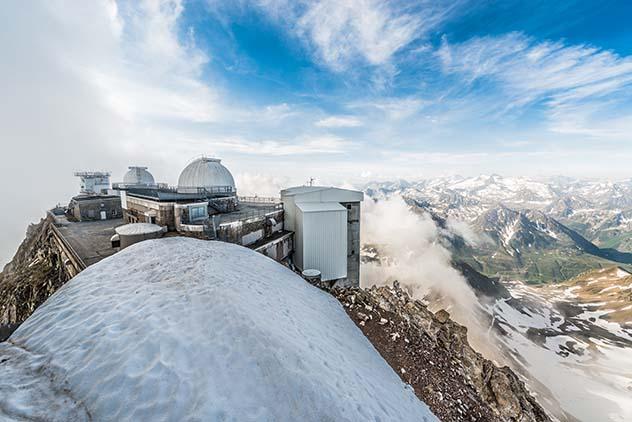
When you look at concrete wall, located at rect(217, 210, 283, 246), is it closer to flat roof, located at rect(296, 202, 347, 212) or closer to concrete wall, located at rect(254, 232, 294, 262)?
concrete wall, located at rect(254, 232, 294, 262)

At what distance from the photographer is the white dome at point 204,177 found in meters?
26.6

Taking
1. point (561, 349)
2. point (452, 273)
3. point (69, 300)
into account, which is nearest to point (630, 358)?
point (561, 349)

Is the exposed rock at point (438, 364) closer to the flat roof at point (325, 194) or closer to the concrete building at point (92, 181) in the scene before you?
the flat roof at point (325, 194)

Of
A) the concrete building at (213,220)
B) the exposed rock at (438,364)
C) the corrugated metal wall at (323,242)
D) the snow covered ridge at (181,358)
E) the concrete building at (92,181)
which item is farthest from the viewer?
the concrete building at (92,181)

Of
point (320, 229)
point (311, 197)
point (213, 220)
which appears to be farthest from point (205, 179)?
point (320, 229)

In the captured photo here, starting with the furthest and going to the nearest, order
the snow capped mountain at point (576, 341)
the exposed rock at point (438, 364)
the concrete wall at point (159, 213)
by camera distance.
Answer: the snow capped mountain at point (576, 341) → the concrete wall at point (159, 213) → the exposed rock at point (438, 364)

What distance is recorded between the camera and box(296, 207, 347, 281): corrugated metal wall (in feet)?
55.0

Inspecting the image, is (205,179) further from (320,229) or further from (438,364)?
(438,364)

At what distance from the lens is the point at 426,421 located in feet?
20.1

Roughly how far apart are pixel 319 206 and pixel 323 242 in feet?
8.00

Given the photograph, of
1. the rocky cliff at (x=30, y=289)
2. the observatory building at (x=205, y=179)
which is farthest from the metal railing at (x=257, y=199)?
the rocky cliff at (x=30, y=289)

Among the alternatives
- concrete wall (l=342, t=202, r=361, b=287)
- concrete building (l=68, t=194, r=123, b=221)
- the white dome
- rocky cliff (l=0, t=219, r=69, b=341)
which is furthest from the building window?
concrete building (l=68, t=194, r=123, b=221)

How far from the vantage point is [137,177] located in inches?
1642

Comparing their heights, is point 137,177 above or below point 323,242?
above
